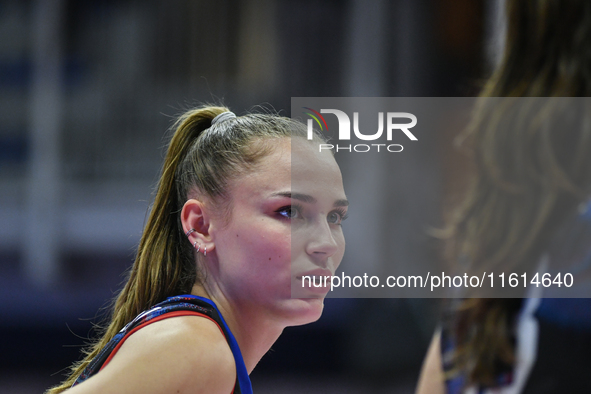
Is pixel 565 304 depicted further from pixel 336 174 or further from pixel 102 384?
pixel 102 384

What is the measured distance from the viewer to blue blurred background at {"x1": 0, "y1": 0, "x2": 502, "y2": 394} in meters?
4.84

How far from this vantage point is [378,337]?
12.8 feet

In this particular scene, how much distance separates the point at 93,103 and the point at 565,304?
5.61m

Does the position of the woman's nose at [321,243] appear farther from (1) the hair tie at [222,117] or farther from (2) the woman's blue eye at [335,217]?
(1) the hair tie at [222,117]

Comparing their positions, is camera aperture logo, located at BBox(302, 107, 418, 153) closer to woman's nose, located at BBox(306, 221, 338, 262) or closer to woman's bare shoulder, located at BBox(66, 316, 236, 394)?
woman's nose, located at BBox(306, 221, 338, 262)

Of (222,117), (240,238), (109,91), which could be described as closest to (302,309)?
(240,238)

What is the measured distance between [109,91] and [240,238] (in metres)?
4.86

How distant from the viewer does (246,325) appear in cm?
152

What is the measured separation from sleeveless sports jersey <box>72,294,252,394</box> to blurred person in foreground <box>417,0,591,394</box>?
1.59 feet

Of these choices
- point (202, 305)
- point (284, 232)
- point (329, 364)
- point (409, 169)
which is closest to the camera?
point (202, 305)

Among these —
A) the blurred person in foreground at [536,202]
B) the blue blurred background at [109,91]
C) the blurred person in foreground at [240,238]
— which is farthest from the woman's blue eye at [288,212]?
the blue blurred background at [109,91]

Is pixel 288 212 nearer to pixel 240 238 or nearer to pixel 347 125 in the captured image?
pixel 240 238

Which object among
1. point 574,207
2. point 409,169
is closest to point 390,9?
point 409,169

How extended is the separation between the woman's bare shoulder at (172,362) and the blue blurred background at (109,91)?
12.3 ft
